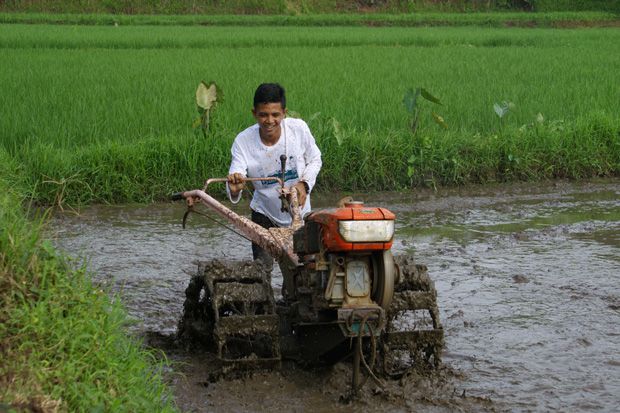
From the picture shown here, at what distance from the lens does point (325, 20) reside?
31.7 meters

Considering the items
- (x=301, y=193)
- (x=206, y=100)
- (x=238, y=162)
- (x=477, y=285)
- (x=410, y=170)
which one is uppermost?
(x=238, y=162)

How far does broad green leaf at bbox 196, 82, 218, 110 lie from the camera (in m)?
9.55

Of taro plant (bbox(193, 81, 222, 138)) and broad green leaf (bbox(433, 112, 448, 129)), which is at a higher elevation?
taro plant (bbox(193, 81, 222, 138))

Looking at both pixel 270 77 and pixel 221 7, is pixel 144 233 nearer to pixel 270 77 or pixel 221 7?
pixel 270 77

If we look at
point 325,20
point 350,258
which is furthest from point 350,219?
point 325,20

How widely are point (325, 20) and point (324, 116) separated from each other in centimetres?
2178

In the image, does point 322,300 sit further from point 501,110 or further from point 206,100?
point 501,110

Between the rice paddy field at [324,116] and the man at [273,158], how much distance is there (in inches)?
39.2

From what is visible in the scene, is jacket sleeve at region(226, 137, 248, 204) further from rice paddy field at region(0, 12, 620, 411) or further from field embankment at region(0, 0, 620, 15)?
field embankment at region(0, 0, 620, 15)

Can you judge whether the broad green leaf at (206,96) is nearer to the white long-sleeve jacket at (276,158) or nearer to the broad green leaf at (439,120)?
the broad green leaf at (439,120)

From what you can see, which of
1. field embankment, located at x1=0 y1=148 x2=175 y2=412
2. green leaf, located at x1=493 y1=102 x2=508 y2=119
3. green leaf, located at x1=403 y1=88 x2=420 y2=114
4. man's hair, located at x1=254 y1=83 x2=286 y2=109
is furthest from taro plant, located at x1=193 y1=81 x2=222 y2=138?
field embankment, located at x1=0 y1=148 x2=175 y2=412

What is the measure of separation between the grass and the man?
24.6 meters

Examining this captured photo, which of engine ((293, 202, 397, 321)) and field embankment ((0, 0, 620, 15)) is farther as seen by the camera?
field embankment ((0, 0, 620, 15))

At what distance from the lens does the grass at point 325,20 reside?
1151 inches
